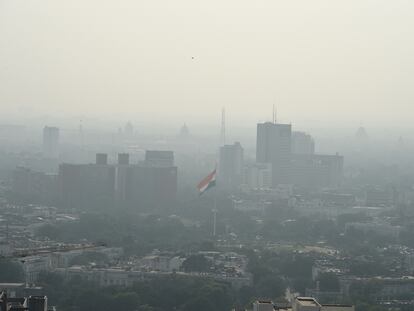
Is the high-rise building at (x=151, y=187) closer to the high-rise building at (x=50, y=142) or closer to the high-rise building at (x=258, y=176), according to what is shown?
the high-rise building at (x=258, y=176)

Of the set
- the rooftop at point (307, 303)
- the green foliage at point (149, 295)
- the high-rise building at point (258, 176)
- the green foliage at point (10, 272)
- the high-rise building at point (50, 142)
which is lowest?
the green foliage at point (149, 295)

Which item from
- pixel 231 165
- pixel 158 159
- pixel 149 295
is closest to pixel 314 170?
pixel 231 165

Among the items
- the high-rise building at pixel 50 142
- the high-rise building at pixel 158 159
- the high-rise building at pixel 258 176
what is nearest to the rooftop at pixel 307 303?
the high-rise building at pixel 158 159

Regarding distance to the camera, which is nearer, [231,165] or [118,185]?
[118,185]

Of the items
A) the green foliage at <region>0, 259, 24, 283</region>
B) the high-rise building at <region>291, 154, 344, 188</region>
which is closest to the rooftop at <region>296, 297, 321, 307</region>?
the green foliage at <region>0, 259, 24, 283</region>

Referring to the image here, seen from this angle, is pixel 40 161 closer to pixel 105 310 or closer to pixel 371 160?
pixel 371 160

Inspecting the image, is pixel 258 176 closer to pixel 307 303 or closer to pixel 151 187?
pixel 151 187
